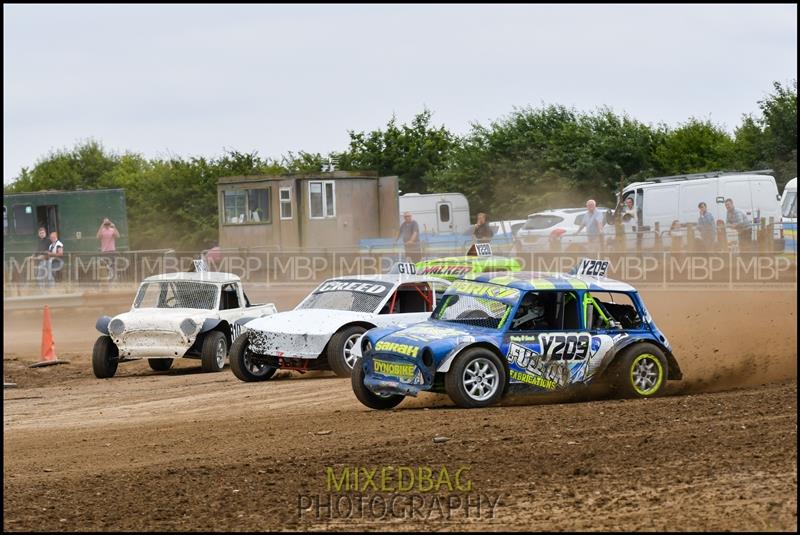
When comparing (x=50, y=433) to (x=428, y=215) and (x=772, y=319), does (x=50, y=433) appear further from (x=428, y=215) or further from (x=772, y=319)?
(x=428, y=215)

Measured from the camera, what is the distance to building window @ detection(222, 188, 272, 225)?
1475 inches

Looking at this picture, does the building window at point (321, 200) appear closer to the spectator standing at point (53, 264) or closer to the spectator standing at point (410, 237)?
the spectator standing at point (410, 237)

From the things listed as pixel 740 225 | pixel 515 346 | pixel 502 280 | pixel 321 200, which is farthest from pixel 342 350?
pixel 321 200

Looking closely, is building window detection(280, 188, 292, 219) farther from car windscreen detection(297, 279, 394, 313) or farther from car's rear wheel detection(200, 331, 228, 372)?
car windscreen detection(297, 279, 394, 313)

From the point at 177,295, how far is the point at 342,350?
457 cm

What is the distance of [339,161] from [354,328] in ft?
116

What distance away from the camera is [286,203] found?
121 ft

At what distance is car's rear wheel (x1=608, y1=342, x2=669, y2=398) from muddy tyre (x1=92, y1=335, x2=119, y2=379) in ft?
26.5

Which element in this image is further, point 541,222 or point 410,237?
point 541,222

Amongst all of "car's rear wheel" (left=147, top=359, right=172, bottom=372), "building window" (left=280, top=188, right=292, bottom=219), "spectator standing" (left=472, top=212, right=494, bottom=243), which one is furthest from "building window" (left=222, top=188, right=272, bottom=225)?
"car's rear wheel" (left=147, top=359, right=172, bottom=372)

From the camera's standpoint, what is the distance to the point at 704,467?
8.28m

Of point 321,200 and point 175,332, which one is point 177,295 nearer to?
point 175,332

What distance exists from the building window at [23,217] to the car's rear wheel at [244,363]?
25849 mm

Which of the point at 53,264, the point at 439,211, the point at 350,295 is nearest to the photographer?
the point at 350,295
